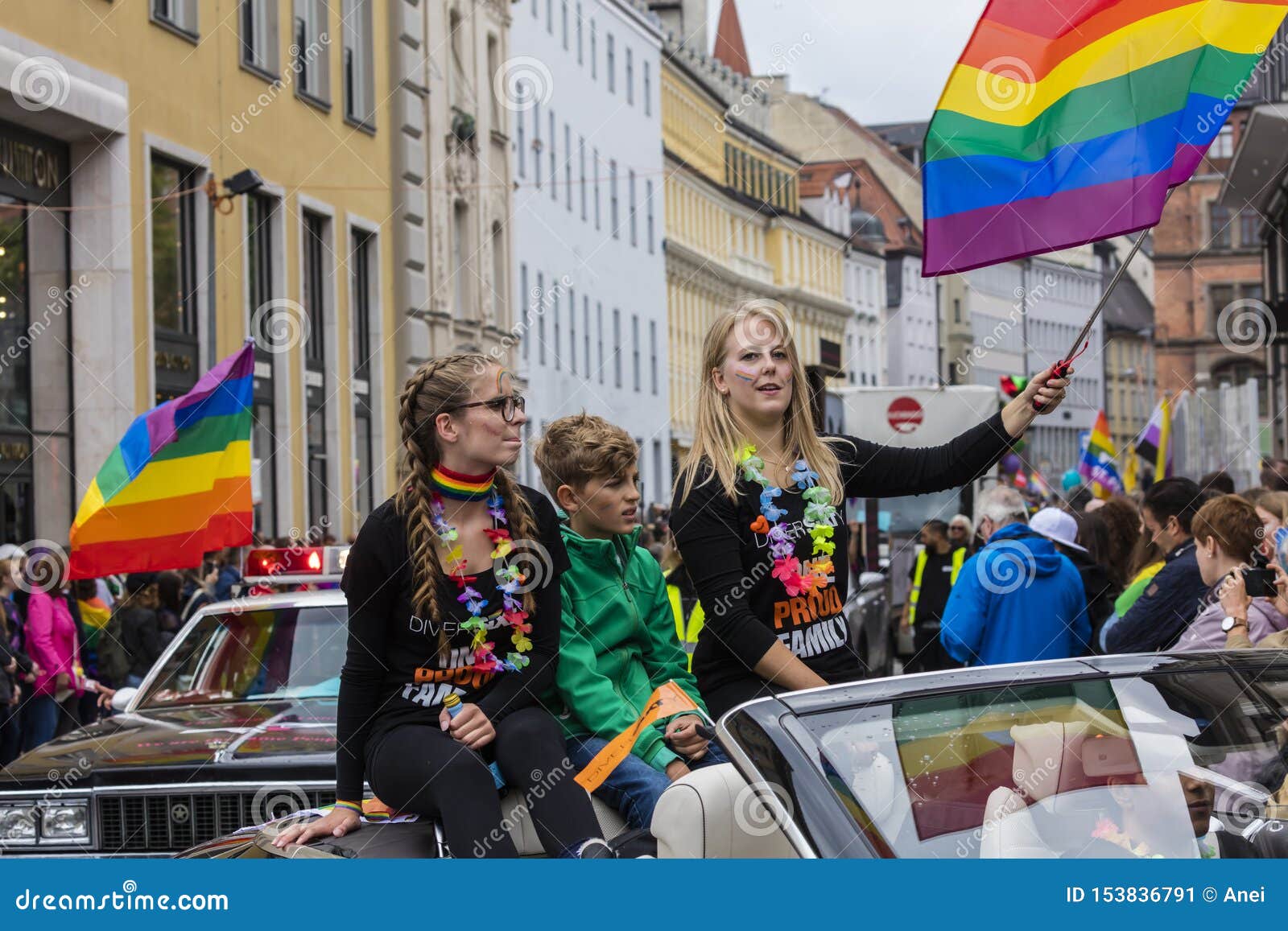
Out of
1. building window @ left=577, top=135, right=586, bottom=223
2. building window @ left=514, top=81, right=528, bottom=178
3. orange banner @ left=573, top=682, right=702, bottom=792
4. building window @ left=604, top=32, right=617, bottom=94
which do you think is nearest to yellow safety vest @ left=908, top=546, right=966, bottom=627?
orange banner @ left=573, top=682, right=702, bottom=792

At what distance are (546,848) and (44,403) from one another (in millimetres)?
15952

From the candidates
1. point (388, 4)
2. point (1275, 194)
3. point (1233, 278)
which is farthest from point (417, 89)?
point (1233, 278)

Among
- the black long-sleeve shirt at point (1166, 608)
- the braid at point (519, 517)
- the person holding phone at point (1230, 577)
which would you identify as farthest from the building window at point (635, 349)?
the braid at point (519, 517)

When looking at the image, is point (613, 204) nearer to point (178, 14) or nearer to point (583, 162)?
point (583, 162)

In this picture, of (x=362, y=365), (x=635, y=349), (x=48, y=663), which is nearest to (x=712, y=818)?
(x=48, y=663)

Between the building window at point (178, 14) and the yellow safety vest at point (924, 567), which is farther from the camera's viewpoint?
the building window at point (178, 14)

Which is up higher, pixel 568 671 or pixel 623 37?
pixel 623 37

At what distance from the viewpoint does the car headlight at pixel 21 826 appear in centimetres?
718

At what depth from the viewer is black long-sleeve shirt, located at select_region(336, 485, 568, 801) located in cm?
464

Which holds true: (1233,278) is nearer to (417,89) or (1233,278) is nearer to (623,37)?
(623,37)

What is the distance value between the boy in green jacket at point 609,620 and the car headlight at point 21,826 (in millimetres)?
3042

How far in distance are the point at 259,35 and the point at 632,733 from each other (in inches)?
843

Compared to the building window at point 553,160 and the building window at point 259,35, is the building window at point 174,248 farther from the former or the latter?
the building window at point 553,160

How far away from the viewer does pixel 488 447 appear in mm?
4789
